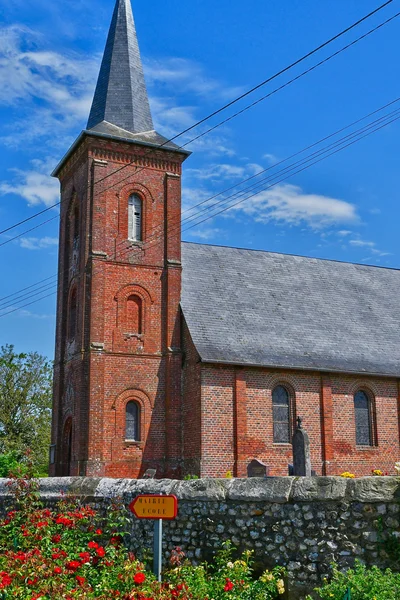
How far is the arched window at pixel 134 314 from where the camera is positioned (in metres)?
24.0

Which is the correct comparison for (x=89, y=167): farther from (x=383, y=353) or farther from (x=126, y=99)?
(x=383, y=353)

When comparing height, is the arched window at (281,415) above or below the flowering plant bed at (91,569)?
above

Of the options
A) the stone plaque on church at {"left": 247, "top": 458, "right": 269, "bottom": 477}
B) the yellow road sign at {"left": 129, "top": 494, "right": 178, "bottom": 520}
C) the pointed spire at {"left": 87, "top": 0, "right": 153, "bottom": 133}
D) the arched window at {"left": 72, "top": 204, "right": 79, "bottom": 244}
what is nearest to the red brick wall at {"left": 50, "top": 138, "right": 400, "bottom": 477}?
the arched window at {"left": 72, "top": 204, "right": 79, "bottom": 244}

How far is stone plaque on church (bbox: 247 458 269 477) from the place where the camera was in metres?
20.6

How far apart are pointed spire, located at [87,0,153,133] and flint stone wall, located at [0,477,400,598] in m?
18.8

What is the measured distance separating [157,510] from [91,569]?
0.93 metres

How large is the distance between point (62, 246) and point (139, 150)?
494 cm

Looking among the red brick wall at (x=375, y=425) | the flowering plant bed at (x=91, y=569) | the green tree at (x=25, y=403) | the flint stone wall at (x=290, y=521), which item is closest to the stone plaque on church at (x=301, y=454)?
the red brick wall at (x=375, y=425)

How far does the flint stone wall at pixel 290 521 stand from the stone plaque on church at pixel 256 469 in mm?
11439

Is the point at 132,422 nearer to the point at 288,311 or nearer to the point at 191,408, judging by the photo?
the point at 191,408

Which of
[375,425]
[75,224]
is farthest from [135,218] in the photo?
[375,425]

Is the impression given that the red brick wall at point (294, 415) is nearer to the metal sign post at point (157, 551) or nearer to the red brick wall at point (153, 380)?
the red brick wall at point (153, 380)

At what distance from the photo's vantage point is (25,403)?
41.4 meters

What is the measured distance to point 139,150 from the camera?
82.4ft
